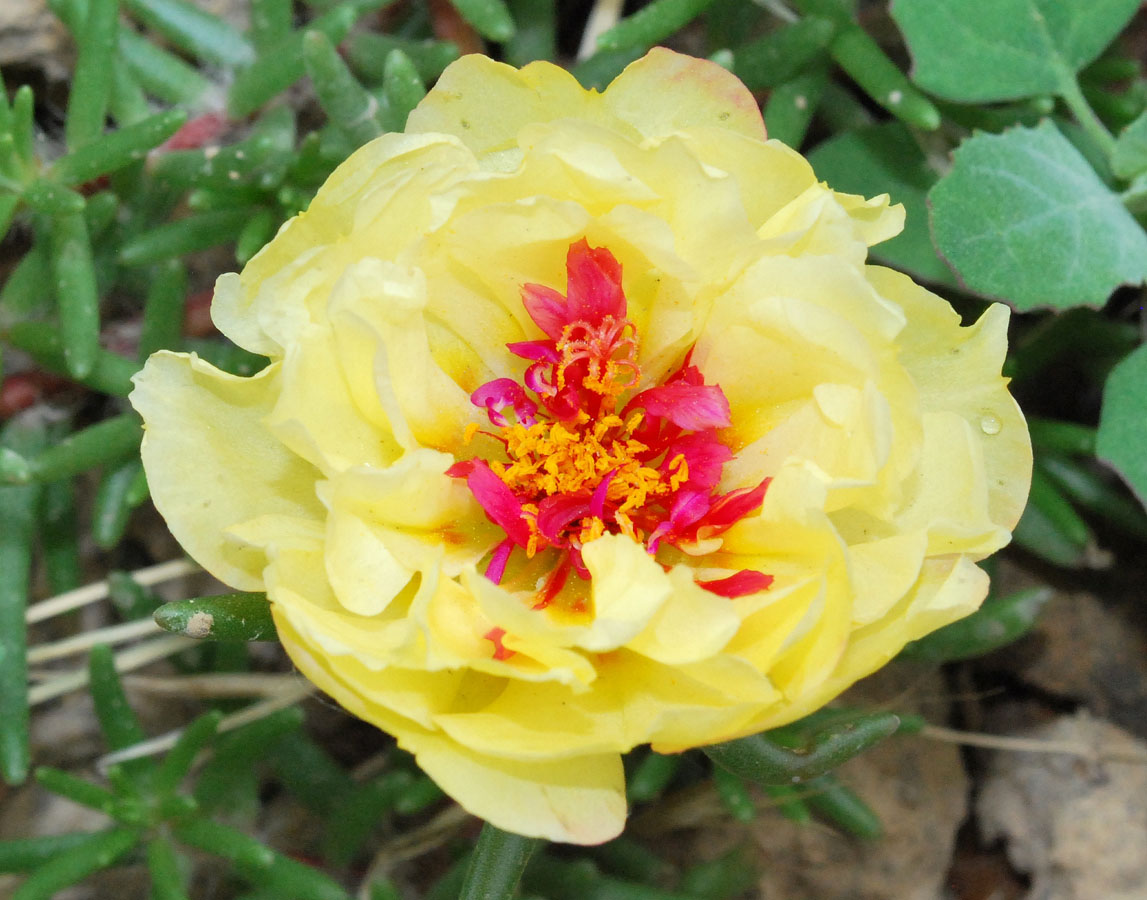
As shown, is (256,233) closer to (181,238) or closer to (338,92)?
(181,238)

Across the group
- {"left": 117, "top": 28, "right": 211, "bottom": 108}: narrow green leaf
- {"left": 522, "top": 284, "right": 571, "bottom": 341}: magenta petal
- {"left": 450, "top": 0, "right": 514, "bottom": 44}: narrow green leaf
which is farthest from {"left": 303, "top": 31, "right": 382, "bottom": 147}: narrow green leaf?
{"left": 522, "top": 284, "right": 571, "bottom": 341}: magenta petal

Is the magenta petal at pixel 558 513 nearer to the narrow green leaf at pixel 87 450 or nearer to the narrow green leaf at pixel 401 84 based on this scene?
the narrow green leaf at pixel 401 84

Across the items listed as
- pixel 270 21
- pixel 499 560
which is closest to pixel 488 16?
pixel 270 21

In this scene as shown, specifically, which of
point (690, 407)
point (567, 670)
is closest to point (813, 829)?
point (690, 407)

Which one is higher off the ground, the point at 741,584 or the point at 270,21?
the point at 270,21

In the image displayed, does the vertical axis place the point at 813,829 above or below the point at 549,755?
below

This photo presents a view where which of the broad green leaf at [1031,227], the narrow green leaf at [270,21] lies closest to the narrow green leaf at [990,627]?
the broad green leaf at [1031,227]

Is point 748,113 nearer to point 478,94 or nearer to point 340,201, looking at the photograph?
point 478,94
